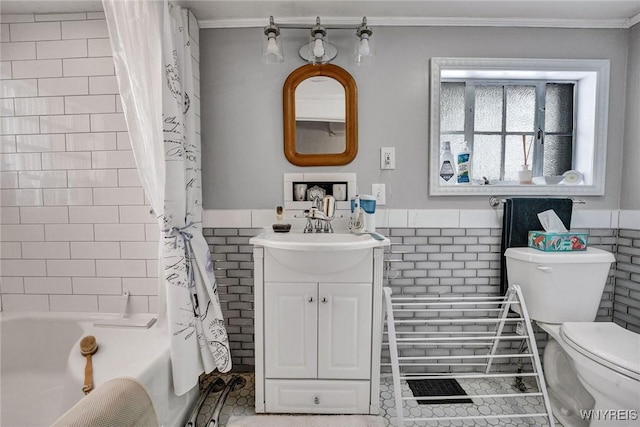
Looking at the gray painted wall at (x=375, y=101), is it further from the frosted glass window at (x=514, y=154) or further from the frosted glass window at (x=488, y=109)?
the frosted glass window at (x=514, y=154)

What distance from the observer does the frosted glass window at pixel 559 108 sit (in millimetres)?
1839

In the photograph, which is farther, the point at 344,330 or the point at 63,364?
the point at 63,364

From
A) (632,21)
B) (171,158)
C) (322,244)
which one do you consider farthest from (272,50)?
(632,21)

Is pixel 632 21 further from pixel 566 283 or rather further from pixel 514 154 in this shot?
pixel 566 283

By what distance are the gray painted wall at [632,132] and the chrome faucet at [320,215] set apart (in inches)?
67.2

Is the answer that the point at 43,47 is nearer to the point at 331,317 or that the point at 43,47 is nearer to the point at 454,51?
the point at 331,317

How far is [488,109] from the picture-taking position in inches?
73.1

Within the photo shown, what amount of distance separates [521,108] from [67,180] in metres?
2.70

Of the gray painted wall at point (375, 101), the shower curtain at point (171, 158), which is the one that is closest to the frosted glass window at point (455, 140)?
the gray painted wall at point (375, 101)

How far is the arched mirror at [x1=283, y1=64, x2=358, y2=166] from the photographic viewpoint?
167cm

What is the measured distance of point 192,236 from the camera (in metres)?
1.36

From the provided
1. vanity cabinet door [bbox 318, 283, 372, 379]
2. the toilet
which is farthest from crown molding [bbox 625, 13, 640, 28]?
vanity cabinet door [bbox 318, 283, 372, 379]

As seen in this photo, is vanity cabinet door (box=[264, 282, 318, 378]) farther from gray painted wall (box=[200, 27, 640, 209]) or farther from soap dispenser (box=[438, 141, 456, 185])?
soap dispenser (box=[438, 141, 456, 185])

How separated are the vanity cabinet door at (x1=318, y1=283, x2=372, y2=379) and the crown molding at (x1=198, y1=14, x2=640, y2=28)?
144 cm
